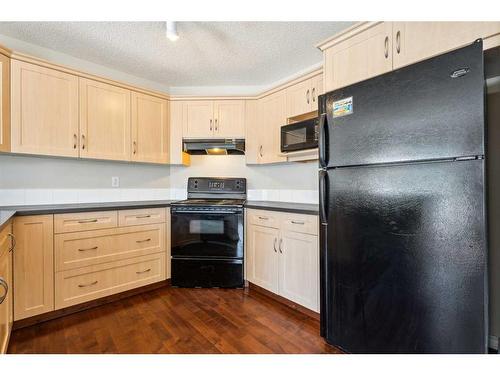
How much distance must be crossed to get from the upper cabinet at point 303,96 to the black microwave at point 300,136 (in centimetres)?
18

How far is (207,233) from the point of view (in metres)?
2.41

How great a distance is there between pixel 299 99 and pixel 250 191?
4.12 feet

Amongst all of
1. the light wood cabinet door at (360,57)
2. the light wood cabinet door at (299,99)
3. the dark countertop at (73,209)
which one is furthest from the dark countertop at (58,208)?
the light wood cabinet door at (360,57)

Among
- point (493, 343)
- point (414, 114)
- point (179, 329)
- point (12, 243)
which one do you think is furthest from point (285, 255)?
point (12, 243)

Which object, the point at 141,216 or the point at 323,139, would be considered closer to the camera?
the point at 323,139

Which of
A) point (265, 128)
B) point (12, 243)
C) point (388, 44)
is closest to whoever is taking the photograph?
point (388, 44)

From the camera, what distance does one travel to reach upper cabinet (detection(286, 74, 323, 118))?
6.79 feet

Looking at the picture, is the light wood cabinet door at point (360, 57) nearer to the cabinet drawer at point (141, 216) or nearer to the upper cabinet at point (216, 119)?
the upper cabinet at point (216, 119)

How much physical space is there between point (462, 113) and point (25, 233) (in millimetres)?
2687

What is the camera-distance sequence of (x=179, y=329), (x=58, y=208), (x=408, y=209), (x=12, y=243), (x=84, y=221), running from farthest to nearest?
(x=84, y=221), (x=58, y=208), (x=179, y=329), (x=12, y=243), (x=408, y=209)

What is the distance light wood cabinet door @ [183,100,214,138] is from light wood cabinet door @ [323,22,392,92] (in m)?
1.46

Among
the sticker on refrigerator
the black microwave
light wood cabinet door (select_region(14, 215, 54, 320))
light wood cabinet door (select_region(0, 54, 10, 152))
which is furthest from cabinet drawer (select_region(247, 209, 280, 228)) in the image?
light wood cabinet door (select_region(0, 54, 10, 152))

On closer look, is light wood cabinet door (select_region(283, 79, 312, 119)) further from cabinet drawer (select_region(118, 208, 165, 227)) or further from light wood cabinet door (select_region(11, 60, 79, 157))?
light wood cabinet door (select_region(11, 60, 79, 157))

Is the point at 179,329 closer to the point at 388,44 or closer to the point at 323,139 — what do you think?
the point at 323,139
